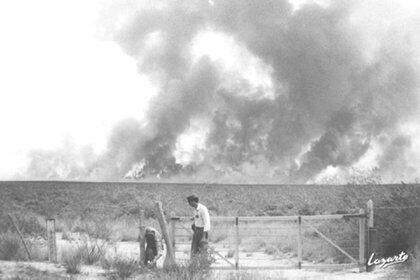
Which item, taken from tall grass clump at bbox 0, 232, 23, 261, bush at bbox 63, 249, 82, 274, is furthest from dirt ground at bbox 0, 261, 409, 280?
tall grass clump at bbox 0, 232, 23, 261

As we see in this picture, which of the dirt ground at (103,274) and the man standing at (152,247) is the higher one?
the man standing at (152,247)

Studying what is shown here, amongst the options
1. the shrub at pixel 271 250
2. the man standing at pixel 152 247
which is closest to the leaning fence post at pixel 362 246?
the man standing at pixel 152 247

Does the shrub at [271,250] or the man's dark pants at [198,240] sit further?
the shrub at [271,250]

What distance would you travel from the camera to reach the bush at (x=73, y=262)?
15172 mm

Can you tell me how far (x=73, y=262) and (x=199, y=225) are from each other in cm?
351

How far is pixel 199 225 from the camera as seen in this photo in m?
14.8

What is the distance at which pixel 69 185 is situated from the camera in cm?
5222

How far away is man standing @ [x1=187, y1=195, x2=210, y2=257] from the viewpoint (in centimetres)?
1459

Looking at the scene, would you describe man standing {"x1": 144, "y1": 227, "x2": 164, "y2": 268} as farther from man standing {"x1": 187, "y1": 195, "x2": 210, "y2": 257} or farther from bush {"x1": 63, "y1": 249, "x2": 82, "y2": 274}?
bush {"x1": 63, "y1": 249, "x2": 82, "y2": 274}

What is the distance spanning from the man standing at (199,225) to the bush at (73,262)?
305 centimetres

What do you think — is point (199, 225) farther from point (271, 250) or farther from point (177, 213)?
point (177, 213)

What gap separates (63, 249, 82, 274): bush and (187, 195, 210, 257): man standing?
3054 mm

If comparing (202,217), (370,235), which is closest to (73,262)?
(202,217)
